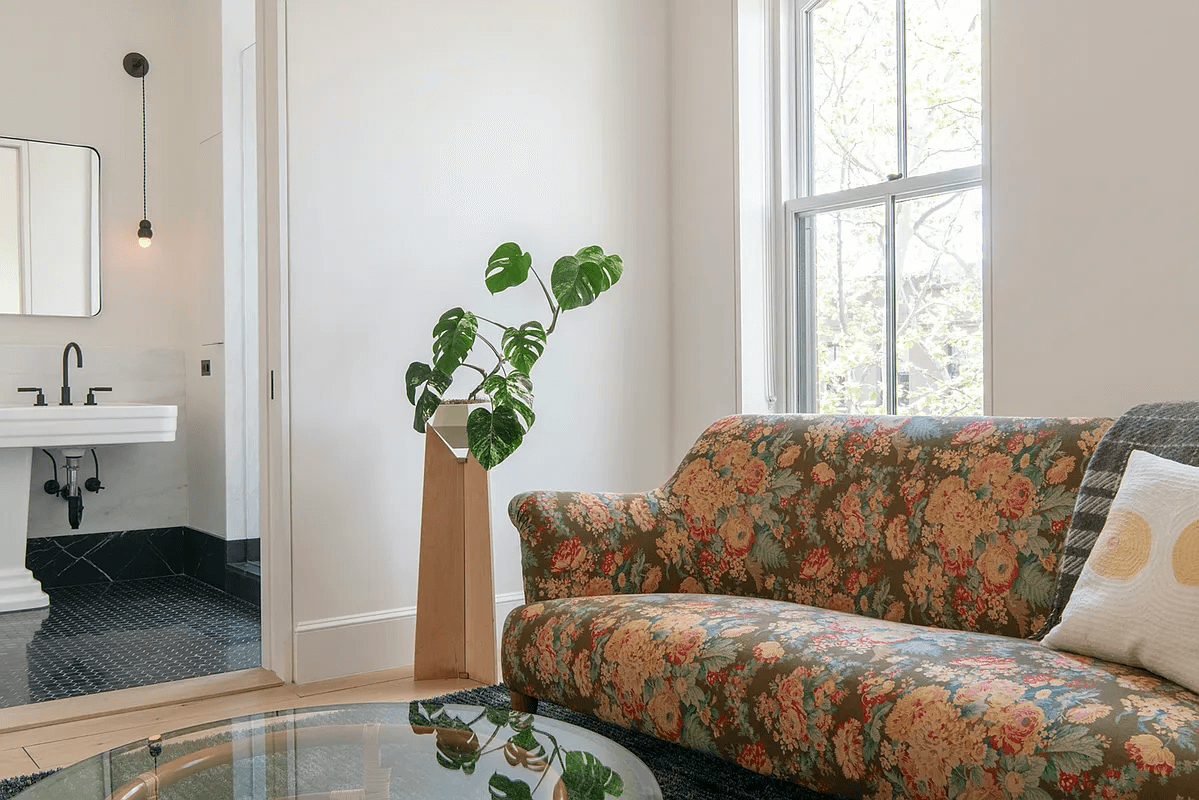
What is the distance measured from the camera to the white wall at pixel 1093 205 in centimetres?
260

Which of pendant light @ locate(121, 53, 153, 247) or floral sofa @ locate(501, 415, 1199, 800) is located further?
pendant light @ locate(121, 53, 153, 247)

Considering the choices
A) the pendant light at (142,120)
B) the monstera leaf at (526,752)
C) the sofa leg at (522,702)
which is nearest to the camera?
the monstera leaf at (526,752)

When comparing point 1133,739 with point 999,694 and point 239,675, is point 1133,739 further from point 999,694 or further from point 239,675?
point 239,675

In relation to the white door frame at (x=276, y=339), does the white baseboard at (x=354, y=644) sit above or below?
below

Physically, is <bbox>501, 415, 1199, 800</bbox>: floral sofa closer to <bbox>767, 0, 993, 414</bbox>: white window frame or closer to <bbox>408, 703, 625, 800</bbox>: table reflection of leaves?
<bbox>408, 703, 625, 800</bbox>: table reflection of leaves

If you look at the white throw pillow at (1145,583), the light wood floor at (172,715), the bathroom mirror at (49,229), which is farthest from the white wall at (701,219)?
the bathroom mirror at (49,229)

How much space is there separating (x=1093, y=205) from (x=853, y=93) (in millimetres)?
1147

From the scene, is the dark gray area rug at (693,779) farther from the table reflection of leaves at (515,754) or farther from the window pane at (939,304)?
the window pane at (939,304)

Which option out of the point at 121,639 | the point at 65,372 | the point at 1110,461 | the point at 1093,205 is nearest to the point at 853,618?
the point at 1110,461

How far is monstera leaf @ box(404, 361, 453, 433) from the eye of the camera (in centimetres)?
316

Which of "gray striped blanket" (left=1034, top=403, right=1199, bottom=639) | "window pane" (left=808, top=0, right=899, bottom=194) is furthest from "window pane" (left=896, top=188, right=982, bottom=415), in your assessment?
"gray striped blanket" (left=1034, top=403, right=1199, bottom=639)

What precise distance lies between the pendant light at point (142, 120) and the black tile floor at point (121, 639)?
1.62 metres

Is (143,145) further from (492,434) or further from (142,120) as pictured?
(492,434)

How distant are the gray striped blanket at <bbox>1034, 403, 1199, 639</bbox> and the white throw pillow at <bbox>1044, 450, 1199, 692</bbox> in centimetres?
7
